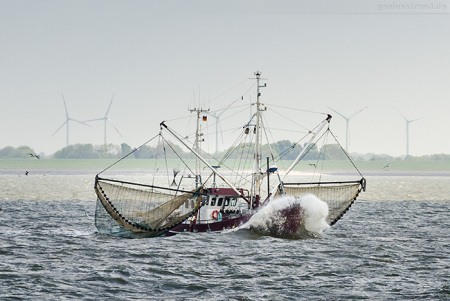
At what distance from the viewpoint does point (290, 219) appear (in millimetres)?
45594

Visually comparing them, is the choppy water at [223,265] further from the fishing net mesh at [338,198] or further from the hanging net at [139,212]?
the fishing net mesh at [338,198]

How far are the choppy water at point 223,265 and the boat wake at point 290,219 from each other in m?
1.17

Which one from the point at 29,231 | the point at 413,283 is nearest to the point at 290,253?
the point at 413,283

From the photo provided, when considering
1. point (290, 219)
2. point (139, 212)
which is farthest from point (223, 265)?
point (290, 219)

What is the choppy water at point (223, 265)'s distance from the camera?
2598cm

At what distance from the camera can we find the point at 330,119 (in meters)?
53.2

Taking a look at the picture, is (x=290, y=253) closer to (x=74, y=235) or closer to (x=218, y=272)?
(x=218, y=272)

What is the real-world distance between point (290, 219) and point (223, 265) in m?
14.1

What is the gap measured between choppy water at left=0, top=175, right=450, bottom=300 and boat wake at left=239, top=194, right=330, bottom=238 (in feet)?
3.83

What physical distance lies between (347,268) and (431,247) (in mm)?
10662

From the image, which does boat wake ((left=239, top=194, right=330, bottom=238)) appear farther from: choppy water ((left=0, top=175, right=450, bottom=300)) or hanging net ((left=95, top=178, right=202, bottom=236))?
hanging net ((left=95, top=178, right=202, bottom=236))

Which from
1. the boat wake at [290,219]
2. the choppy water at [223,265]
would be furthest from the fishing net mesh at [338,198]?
the boat wake at [290,219]

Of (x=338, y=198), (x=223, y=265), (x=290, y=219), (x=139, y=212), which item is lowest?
(x=223, y=265)

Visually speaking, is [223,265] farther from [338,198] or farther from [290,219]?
[338,198]
